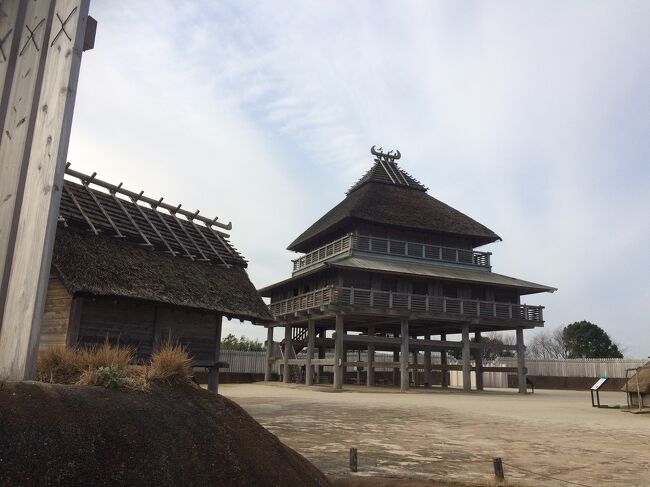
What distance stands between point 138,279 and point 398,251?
19.9 metres

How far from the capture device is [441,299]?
28.0 m

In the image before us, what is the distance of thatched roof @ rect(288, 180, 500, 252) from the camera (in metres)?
30.6

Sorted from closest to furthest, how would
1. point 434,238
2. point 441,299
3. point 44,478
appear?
point 44,478, point 441,299, point 434,238

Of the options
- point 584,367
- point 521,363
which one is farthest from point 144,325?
point 584,367

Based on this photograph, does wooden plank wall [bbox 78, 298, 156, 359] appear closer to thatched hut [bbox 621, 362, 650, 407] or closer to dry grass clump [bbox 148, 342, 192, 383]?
dry grass clump [bbox 148, 342, 192, 383]

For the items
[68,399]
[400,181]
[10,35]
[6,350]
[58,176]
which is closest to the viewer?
[68,399]

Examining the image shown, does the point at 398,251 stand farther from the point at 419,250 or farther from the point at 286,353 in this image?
the point at 286,353

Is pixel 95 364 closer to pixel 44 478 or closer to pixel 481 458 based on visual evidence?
pixel 44 478

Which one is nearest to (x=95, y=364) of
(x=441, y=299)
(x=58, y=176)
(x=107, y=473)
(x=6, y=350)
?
(x=6, y=350)

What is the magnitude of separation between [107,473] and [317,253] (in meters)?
30.7

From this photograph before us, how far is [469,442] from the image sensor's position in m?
9.20

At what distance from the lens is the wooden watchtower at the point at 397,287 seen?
26719 mm

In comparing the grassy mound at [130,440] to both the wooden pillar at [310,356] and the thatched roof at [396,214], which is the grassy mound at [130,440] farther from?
the thatched roof at [396,214]

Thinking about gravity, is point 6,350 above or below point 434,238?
below
